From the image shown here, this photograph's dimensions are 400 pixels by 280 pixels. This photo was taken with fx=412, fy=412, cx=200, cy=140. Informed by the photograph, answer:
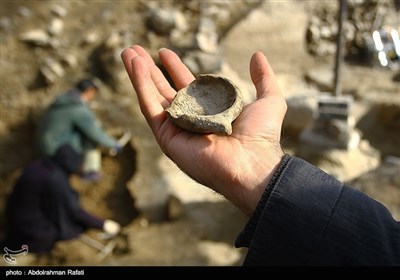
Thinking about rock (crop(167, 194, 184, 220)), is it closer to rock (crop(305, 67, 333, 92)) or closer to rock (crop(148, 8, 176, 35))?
rock (crop(148, 8, 176, 35))

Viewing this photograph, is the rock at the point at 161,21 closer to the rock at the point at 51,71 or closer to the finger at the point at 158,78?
the rock at the point at 51,71

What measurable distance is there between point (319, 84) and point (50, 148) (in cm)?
417

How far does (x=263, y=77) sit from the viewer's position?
198cm

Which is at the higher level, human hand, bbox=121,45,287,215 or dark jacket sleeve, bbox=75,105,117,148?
human hand, bbox=121,45,287,215

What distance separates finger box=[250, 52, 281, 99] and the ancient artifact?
12cm

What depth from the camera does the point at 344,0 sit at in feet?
12.6

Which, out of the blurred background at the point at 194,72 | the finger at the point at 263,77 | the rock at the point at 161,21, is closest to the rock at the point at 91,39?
the blurred background at the point at 194,72

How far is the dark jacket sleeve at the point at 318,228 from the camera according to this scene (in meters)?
1.17

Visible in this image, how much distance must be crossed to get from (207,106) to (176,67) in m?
0.28

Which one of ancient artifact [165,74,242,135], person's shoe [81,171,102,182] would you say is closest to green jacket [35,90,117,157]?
person's shoe [81,171,102,182]

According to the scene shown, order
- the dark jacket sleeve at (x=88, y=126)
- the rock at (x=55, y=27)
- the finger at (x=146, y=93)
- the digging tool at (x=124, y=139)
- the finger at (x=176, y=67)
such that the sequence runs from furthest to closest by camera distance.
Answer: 1. the rock at (x=55, y=27)
2. the digging tool at (x=124, y=139)
3. the dark jacket sleeve at (x=88, y=126)
4. the finger at (x=176, y=67)
5. the finger at (x=146, y=93)

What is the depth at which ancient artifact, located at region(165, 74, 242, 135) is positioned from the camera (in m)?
1.81

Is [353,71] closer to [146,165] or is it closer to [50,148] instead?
[146,165]

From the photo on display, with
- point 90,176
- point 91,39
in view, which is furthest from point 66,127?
point 91,39
